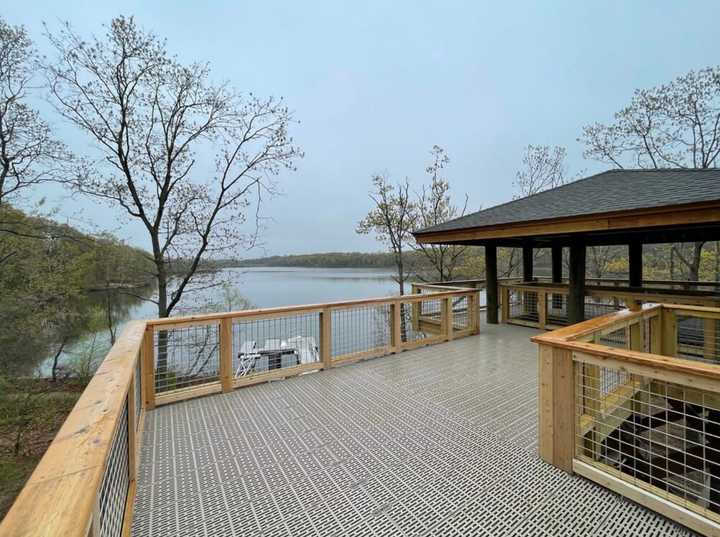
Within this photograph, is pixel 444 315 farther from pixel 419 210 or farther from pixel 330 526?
pixel 419 210

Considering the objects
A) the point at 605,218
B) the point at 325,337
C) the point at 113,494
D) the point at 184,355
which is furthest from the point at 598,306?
the point at 113,494

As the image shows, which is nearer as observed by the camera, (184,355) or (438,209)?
(184,355)

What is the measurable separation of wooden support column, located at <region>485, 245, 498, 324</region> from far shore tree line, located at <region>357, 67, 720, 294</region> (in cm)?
525

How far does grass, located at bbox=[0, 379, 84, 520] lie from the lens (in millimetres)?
6298

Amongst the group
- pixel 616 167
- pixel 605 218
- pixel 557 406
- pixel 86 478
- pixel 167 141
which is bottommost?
pixel 557 406

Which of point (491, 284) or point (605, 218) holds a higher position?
point (605, 218)

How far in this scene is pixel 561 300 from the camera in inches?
317

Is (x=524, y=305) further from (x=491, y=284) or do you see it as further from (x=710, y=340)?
(x=710, y=340)

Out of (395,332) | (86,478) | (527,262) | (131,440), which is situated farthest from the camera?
(527,262)

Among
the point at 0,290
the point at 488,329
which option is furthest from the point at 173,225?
the point at 488,329

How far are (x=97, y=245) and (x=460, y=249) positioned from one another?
40.9ft

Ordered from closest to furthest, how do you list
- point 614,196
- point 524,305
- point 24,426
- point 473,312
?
point 614,196 → point 473,312 → point 524,305 → point 24,426

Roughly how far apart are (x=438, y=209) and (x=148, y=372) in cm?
1193

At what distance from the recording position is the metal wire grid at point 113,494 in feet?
3.75
